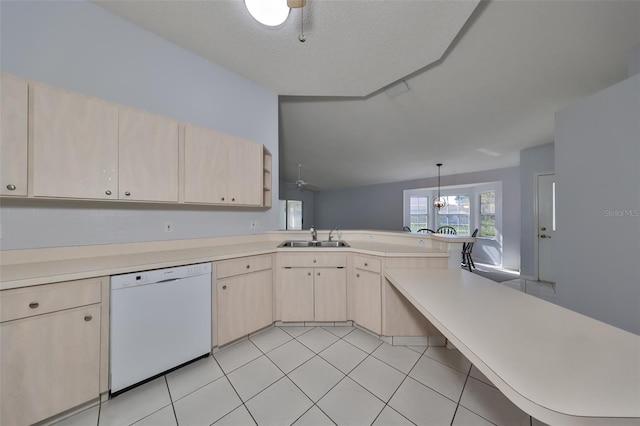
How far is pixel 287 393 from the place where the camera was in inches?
56.1

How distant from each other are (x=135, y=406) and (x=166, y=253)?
103 centimetres

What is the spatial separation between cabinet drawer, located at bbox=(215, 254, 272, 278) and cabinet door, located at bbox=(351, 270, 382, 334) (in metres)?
0.95

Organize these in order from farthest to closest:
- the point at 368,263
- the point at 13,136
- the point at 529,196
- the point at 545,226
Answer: the point at 529,196, the point at 545,226, the point at 368,263, the point at 13,136

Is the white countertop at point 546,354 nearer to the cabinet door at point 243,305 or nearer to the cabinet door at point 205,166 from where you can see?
the cabinet door at point 243,305

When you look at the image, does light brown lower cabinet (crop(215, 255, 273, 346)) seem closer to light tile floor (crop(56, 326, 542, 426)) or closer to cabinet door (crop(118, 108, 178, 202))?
light tile floor (crop(56, 326, 542, 426))

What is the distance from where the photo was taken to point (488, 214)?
5.96 m

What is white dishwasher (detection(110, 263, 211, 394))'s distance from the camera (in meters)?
1.34

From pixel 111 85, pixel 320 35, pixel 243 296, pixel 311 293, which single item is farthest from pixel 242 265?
pixel 320 35

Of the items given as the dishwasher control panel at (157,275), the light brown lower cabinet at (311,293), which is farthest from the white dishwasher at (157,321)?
the light brown lower cabinet at (311,293)

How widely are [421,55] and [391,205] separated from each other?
598 cm

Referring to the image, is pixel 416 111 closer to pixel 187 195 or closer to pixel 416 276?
pixel 416 276

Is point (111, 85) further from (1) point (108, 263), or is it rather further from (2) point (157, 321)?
(2) point (157, 321)

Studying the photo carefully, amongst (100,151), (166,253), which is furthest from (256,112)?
(166,253)

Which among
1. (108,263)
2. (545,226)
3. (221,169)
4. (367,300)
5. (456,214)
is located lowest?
(367,300)
